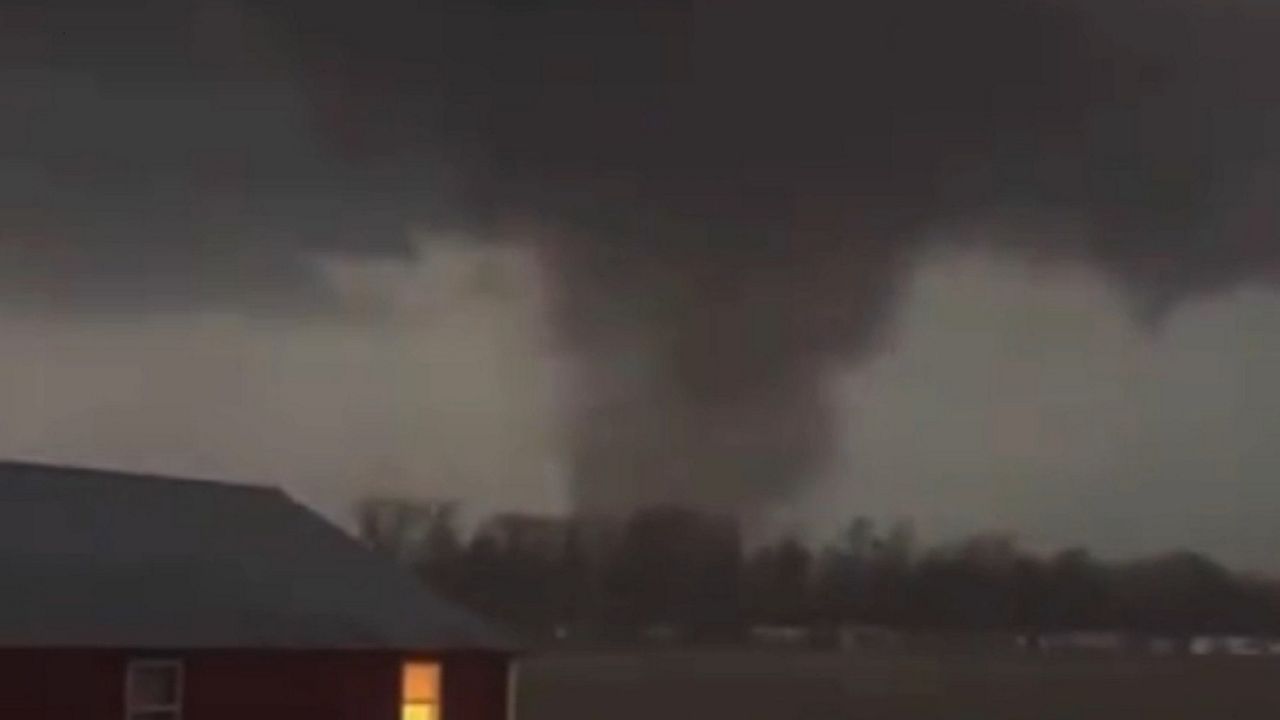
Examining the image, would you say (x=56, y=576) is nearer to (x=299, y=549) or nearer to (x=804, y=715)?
(x=299, y=549)

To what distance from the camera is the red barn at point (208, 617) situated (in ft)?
88.5

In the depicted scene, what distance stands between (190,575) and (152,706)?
327cm

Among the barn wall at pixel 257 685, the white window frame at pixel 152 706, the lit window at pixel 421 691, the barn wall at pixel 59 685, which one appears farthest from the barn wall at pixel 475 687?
the barn wall at pixel 59 685

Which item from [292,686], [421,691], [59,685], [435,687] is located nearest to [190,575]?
[292,686]

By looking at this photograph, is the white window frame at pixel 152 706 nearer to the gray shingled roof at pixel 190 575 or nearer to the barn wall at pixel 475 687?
the gray shingled roof at pixel 190 575

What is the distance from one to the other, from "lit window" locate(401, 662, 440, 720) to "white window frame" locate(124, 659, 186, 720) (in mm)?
4595

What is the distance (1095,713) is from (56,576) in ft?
130

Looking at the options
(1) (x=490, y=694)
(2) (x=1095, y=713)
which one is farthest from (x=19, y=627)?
(2) (x=1095, y=713)

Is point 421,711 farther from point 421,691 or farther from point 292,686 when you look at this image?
point 292,686

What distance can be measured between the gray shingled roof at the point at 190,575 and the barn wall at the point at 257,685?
0.90 ft

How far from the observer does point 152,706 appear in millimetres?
27922

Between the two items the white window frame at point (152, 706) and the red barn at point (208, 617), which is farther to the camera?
the white window frame at point (152, 706)

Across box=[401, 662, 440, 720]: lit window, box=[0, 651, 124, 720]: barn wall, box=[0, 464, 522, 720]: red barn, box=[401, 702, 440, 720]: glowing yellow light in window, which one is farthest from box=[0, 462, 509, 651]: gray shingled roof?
box=[401, 702, 440, 720]: glowing yellow light in window

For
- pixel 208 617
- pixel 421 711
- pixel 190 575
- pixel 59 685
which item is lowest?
pixel 421 711
